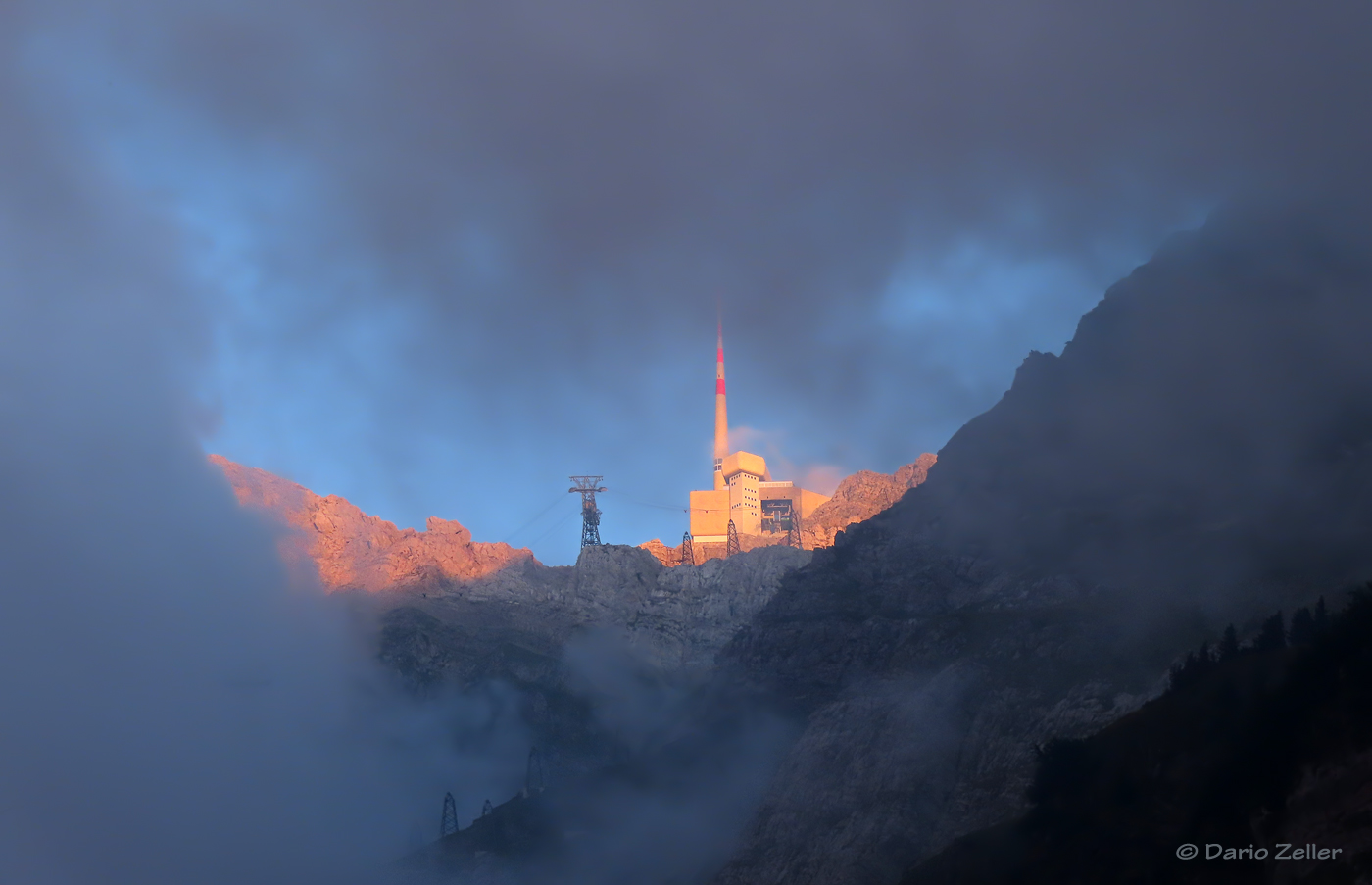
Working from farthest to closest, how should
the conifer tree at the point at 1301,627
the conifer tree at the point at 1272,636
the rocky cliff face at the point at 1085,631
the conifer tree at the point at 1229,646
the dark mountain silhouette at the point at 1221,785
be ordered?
the rocky cliff face at the point at 1085,631
the conifer tree at the point at 1229,646
the conifer tree at the point at 1272,636
the conifer tree at the point at 1301,627
the dark mountain silhouette at the point at 1221,785

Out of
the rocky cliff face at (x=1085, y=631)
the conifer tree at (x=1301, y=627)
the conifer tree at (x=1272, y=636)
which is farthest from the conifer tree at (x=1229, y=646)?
the rocky cliff face at (x=1085, y=631)

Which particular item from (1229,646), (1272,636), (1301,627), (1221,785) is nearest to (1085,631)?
(1229,646)

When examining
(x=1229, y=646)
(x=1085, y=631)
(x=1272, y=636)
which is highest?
(x=1085, y=631)

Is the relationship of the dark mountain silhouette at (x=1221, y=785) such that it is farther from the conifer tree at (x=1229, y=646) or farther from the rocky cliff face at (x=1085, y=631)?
the rocky cliff face at (x=1085, y=631)

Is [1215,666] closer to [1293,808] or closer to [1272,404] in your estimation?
[1293,808]

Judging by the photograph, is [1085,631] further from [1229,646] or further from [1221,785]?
[1221,785]

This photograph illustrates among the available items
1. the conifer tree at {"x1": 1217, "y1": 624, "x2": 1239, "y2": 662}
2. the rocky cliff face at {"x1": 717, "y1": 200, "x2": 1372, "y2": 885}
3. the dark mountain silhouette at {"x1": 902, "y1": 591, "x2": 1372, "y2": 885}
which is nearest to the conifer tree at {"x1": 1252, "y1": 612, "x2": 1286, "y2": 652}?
the dark mountain silhouette at {"x1": 902, "y1": 591, "x2": 1372, "y2": 885}

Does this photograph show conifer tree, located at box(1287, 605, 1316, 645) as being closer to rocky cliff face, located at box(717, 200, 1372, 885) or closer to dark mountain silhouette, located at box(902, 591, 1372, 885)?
dark mountain silhouette, located at box(902, 591, 1372, 885)

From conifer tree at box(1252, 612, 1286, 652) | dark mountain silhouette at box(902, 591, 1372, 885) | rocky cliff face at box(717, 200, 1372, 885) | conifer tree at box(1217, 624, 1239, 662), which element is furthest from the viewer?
rocky cliff face at box(717, 200, 1372, 885)

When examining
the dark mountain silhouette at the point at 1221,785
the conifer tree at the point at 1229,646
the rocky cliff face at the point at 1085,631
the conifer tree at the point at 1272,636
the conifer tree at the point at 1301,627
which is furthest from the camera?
the rocky cliff face at the point at 1085,631

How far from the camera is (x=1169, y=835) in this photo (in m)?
104

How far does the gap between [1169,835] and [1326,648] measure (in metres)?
23.0

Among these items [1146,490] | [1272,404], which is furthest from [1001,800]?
[1272,404]

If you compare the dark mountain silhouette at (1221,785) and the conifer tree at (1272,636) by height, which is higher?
the conifer tree at (1272,636)
